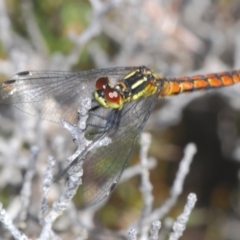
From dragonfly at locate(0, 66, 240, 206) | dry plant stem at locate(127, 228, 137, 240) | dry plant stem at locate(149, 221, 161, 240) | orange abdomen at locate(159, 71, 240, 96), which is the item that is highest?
orange abdomen at locate(159, 71, 240, 96)

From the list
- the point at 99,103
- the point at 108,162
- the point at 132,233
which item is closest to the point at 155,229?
the point at 132,233

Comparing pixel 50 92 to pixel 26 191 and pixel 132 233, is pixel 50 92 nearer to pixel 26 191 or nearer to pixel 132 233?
pixel 26 191

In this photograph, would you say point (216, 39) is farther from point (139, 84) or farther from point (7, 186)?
point (7, 186)

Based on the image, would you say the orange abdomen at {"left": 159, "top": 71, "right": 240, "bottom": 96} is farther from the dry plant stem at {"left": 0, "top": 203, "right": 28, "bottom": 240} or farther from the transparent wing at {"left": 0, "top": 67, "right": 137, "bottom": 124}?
the dry plant stem at {"left": 0, "top": 203, "right": 28, "bottom": 240}

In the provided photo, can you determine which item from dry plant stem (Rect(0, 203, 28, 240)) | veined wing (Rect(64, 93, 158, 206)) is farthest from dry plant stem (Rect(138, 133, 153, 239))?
dry plant stem (Rect(0, 203, 28, 240))

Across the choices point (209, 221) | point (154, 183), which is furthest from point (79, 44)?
point (209, 221)

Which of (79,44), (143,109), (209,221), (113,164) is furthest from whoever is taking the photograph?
(209,221)
